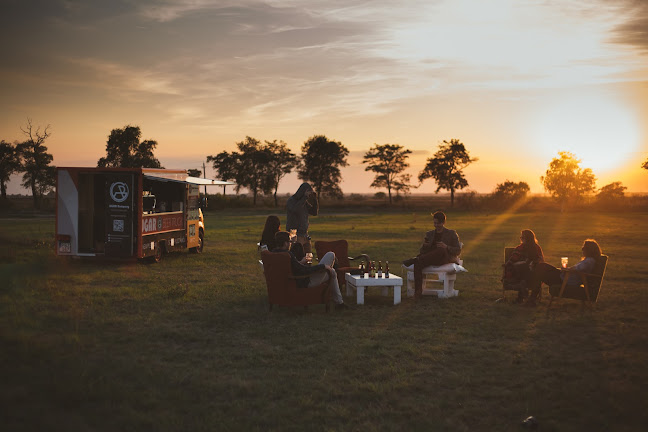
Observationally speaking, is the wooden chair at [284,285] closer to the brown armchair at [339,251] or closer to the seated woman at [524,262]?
the brown armchair at [339,251]

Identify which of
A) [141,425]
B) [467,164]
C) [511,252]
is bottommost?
[141,425]

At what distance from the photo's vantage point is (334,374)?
19.3ft

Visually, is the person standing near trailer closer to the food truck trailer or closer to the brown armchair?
the brown armchair

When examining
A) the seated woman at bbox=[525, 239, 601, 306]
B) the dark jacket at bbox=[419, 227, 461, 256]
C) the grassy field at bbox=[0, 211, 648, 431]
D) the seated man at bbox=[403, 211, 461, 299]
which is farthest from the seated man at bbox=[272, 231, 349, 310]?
the seated woman at bbox=[525, 239, 601, 306]

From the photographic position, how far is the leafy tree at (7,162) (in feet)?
185

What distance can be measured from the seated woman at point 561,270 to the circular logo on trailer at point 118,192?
10075 millimetres

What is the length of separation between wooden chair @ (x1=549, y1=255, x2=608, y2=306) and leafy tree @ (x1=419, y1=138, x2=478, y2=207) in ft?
241

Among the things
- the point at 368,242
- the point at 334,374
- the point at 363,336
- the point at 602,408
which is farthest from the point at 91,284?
the point at 368,242

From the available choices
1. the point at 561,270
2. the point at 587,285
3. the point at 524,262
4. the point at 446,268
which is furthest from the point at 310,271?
the point at 587,285

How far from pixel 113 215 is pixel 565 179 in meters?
67.9

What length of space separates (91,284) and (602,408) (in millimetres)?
10037

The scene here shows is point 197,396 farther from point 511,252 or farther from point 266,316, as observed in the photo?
point 511,252

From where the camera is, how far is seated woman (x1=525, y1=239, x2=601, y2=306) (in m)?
9.12

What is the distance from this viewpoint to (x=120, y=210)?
14.4 metres
